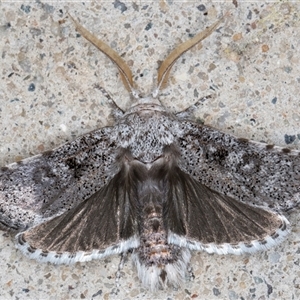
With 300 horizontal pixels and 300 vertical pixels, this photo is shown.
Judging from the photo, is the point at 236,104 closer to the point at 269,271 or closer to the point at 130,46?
the point at 130,46

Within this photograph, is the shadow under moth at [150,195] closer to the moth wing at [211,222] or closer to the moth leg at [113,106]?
the moth wing at [211,222]

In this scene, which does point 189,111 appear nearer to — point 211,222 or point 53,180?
point 211,222

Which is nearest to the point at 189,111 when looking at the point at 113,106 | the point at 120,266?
the point at 113,106

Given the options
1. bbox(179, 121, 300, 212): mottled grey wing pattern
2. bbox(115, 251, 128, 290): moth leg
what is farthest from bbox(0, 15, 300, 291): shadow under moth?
bbox(115, 251, 128, 290): moth leg

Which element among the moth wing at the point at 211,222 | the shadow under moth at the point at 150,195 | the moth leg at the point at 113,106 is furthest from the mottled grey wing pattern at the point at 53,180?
the moth wing at the point at 211,222

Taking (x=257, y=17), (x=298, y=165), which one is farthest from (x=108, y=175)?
(x=257, y=17)
